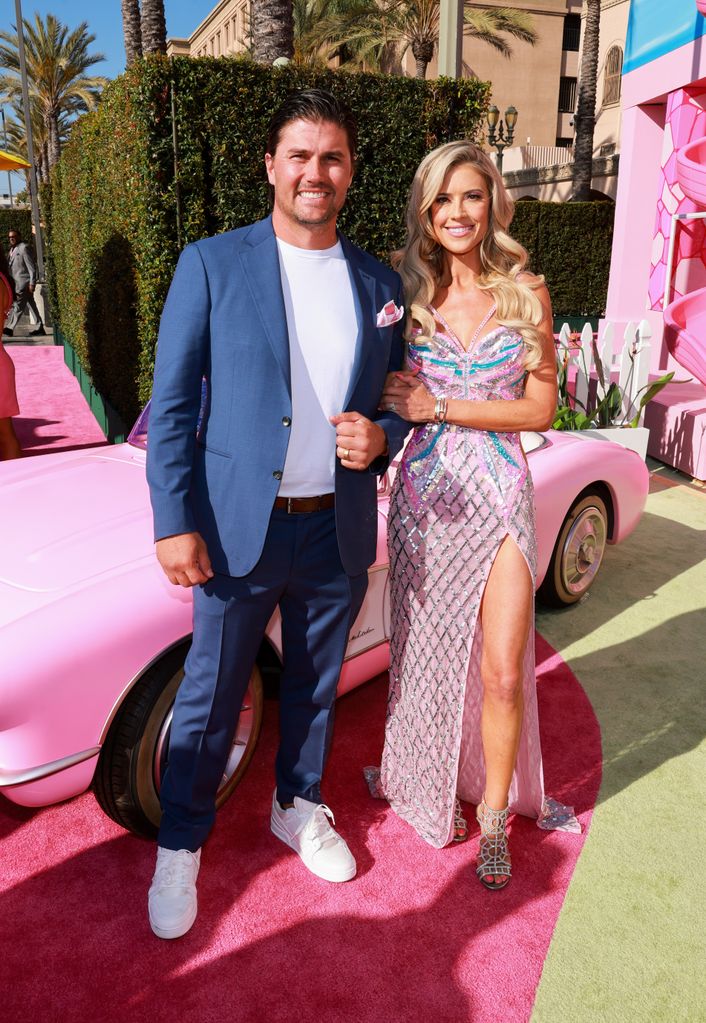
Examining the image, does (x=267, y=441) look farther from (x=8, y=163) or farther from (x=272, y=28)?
(x=8, y=163)

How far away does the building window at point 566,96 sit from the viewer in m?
52.7

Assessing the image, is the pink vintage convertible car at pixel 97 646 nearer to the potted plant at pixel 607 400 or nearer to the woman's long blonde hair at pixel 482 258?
the woman's long blonde hair at pixel 482 258

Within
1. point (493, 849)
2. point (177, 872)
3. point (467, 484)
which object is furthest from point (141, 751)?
point (467, 484)

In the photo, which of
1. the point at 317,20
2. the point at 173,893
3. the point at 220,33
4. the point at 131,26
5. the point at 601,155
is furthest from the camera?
the point at 220,33

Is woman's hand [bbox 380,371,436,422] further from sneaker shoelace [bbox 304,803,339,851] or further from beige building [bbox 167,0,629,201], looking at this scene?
beige building [bbox 167,0,629,201]

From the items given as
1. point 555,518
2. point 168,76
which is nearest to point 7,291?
point 168,76

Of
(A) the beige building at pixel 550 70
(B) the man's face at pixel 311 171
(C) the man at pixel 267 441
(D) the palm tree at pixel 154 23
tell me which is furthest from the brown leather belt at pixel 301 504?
(A) the beige building at pixel 550 70

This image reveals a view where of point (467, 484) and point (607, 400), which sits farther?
point (607, 400)

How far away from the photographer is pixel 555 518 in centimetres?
425

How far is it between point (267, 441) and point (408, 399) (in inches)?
20.3

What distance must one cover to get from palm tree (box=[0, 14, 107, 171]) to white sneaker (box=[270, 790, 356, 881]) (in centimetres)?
4623

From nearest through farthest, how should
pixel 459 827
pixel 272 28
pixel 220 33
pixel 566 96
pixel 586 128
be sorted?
pixel 459 827 → pixel 272 28 → pixel 586 128 → pixel 566 96 → pixel 220 33

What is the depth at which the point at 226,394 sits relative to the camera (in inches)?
88.3

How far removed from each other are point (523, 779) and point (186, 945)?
3.97 feet
